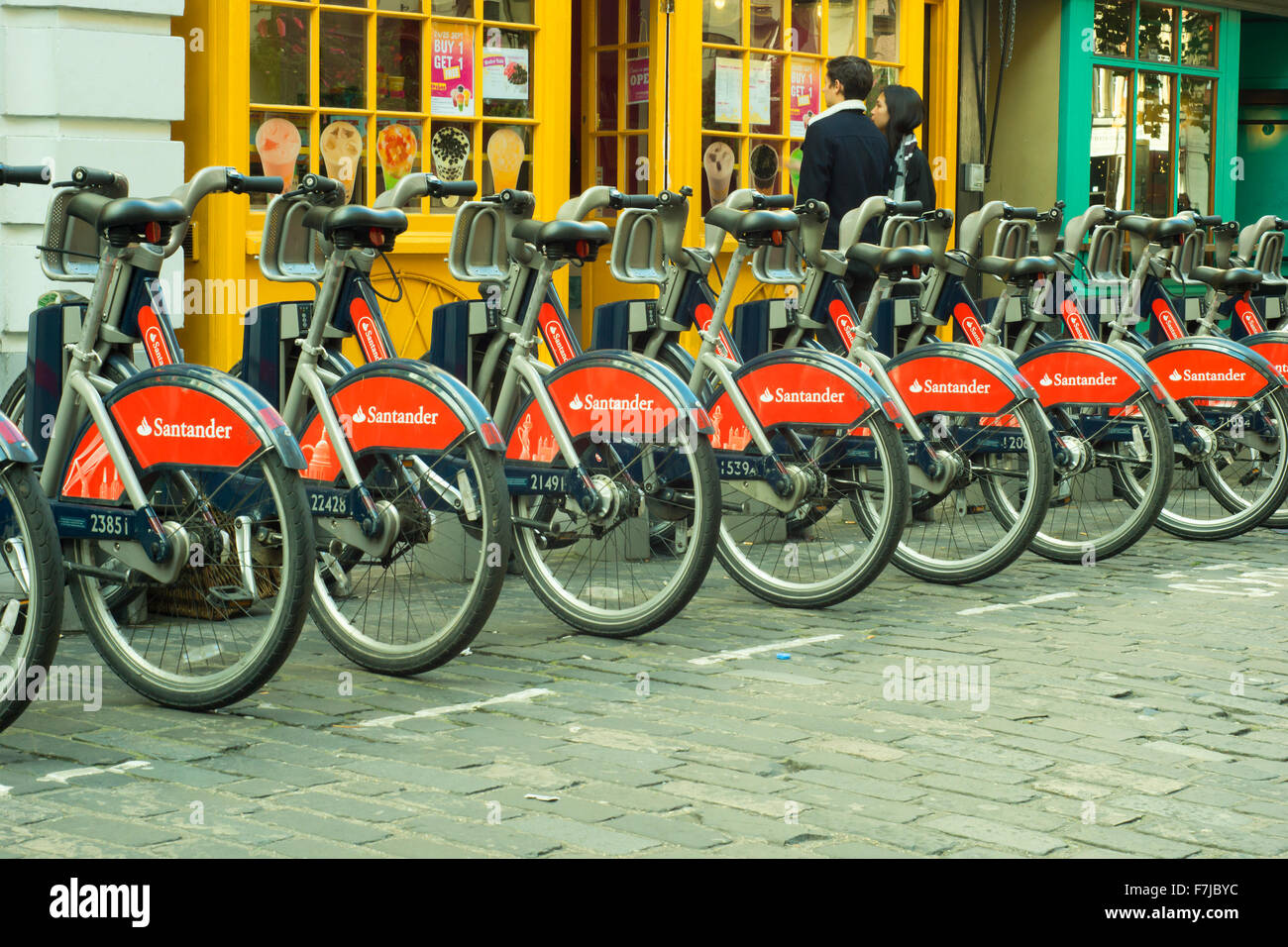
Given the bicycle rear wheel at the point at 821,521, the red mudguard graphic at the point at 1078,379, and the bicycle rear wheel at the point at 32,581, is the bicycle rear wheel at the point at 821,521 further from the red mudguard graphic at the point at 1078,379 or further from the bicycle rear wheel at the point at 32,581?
the bicycle rear wheel at the point at 32,581

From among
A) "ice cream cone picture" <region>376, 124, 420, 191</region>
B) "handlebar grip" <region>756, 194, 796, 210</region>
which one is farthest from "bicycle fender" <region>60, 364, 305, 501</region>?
"ice cream cone picture" <region>376, 124, 420, 191</region>

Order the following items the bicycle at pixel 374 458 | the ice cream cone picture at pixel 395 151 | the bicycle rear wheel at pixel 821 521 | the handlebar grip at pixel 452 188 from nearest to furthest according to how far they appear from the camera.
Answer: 1. the bicycle at pixel 374 458
2. the handlebar grip at pixel 452 188
3. the bicycle rear wheel at pixel 821 521
4. the ice cream cone picture at pixel 395 151

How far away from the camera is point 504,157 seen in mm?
10031

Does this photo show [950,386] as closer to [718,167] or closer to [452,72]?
[452,72]

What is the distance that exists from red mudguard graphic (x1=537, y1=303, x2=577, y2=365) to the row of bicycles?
0.01 meters

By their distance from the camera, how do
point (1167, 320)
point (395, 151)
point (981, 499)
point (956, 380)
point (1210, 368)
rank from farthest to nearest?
1. point (395, 151)
2. point (1167, 320)
3. point (1210, 368)
4. point (981, 499)
5. point (956, 380)

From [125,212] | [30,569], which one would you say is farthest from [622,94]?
[30,569]

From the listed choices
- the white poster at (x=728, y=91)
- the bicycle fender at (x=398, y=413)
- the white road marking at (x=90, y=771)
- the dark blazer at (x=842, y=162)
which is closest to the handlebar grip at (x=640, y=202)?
the bicycle fender at (x=398, y=413)

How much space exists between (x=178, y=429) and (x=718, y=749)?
168cm

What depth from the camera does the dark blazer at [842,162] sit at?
30.3 feet

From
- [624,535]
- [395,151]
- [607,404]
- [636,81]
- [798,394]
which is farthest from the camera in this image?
[636,81]

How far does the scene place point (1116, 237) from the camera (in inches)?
369

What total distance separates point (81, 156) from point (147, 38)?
0.60m

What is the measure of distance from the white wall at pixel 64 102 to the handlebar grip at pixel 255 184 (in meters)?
2.54
